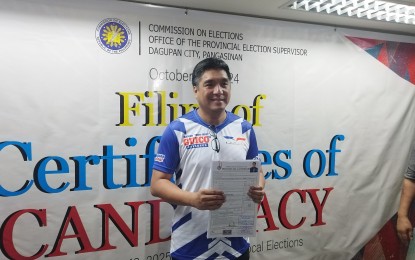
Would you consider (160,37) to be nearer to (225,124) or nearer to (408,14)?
(225,124)

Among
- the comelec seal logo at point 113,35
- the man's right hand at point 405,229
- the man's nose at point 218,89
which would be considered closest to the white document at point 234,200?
the man's nose at point 218,89

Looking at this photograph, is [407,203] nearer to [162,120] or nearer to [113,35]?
[162,120]

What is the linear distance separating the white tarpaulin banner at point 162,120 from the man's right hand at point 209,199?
0.68 m

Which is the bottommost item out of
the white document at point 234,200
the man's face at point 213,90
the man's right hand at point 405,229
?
the man's right hand at point 405,229

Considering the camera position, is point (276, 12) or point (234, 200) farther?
point (276, 12)

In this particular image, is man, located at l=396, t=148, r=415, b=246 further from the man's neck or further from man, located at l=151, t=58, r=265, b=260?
the man's neck

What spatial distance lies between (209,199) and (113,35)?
1166 mm

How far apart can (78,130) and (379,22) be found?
2228 millimetres

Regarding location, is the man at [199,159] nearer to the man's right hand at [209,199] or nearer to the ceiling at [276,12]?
the man's right hand at [209,199]

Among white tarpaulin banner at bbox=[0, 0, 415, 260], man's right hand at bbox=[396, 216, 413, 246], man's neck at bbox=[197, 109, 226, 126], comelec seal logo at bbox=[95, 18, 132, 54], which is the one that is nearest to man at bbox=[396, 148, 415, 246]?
man's right hand at bbox=[396, 216, 413, 246]

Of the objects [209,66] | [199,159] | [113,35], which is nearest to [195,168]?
[199,159]

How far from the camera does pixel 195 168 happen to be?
5.49ft

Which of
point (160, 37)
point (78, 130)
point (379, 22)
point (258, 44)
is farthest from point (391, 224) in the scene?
point (78, 130)

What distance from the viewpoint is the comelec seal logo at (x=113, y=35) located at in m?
1.99
